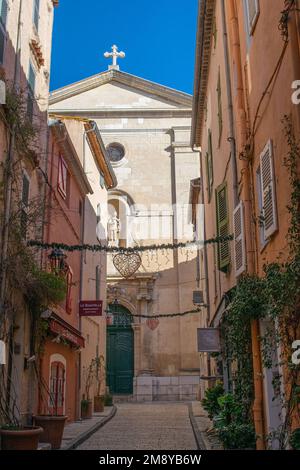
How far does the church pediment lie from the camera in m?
33.4

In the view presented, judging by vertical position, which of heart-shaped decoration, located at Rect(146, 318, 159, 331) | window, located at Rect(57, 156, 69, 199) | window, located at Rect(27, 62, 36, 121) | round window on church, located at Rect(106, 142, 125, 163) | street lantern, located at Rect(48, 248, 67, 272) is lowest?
heart-shaped decoration, located at Rect(146, 318, 159, 331)

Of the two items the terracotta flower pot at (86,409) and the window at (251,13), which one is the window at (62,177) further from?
the window at (251,13)

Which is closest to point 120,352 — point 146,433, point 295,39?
point 146,433

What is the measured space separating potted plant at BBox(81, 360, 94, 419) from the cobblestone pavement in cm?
90

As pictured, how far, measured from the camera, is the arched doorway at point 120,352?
29.2 metres

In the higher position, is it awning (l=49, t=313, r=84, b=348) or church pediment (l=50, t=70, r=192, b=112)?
church pediment (l=50, t=70, r=192, b=112)

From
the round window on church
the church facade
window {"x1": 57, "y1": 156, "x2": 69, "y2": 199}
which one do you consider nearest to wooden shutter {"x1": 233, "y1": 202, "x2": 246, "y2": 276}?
window {"x1": 57, "y1": 156, "x2": 69, "y2": 199}

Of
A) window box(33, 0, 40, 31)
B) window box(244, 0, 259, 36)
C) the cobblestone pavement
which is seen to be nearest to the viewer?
window box(244, 0, 259, 36)

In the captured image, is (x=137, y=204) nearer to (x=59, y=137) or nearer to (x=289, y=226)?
(x=59, y=137)

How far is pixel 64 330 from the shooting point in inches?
585

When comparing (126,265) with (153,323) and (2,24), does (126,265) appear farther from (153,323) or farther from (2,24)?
(153,323)

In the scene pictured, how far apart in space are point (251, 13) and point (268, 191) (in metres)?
3.47

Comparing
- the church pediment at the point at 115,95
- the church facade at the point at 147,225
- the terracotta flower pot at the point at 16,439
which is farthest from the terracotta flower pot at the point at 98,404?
the church pediment at the point at 115,95

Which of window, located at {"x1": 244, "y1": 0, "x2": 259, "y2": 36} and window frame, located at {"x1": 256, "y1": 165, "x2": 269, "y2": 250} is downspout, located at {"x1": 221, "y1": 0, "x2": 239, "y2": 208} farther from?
window, located at {"x1": 244, "y1": 0, "x2": 259, "y2": 36}
